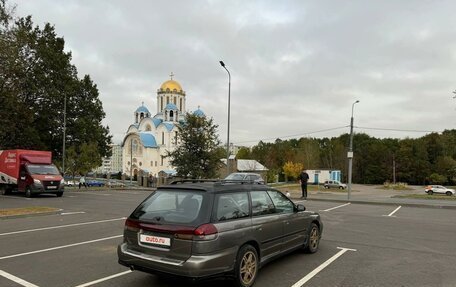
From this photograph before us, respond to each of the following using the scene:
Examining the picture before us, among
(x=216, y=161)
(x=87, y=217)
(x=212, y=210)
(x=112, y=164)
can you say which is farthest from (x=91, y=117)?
(x=112, y=164)

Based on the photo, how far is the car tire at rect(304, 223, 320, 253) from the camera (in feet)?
26.6

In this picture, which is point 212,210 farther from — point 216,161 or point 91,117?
point 91,117

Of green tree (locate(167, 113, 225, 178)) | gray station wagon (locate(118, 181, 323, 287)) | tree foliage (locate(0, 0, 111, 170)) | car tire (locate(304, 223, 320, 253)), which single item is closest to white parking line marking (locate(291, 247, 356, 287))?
car tire (locate(304, 223, 320, 253))

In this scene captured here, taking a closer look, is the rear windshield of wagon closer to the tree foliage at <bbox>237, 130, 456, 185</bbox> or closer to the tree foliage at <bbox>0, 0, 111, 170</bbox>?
the tree foliage at <bbox>0, 0, 111, 170</bbox>

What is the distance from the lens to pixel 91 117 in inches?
1976

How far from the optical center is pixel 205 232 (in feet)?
17.8

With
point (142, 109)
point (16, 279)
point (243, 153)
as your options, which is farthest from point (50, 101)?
point (243, 153)

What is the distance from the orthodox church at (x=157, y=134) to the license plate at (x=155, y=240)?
285 feet

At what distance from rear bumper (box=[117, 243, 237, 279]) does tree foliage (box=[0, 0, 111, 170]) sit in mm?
25432

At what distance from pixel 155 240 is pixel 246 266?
1364 millimetres

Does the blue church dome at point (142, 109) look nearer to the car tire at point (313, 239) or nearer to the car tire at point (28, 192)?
the car tire at point (28, 192)

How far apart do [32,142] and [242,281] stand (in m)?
38.3

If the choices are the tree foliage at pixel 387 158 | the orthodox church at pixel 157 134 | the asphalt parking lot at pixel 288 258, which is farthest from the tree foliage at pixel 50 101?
the tree foliage at pixel 387 158

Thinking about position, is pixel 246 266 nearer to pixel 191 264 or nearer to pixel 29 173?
pixel 191 264
